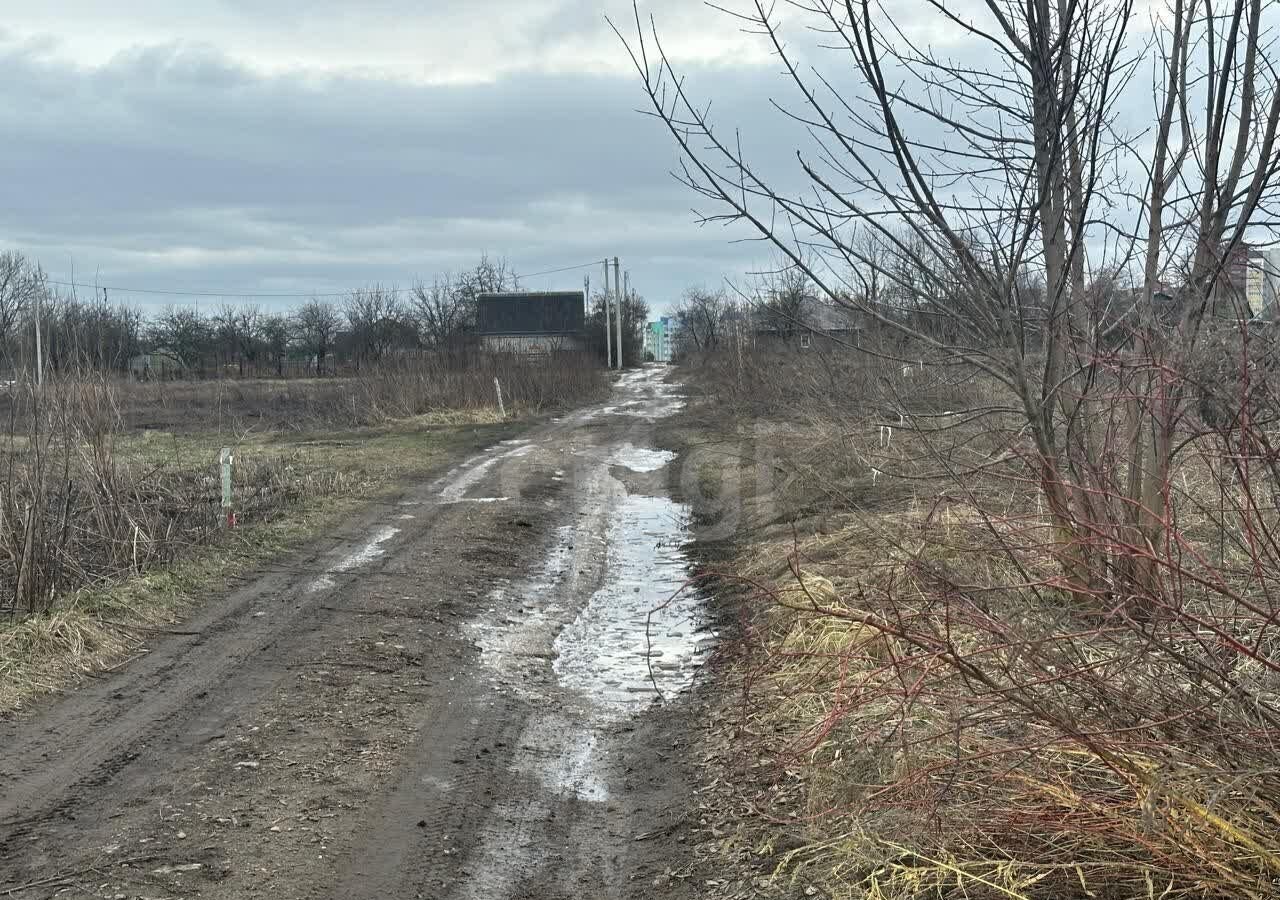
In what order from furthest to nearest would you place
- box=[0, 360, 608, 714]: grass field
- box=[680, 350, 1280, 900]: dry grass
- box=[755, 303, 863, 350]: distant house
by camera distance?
box=[0, 360, 608, 714]: grass field
box=[755, 303, 863, 350]: distant house
box=[680, 350, 1280, 900]: dry grass

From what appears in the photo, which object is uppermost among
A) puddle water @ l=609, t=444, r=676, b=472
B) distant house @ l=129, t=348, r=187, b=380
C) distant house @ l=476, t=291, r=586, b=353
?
distant house @ l=476, t=291, r=586, b=353

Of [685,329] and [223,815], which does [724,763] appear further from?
[685,329]

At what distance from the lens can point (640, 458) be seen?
21000 mm

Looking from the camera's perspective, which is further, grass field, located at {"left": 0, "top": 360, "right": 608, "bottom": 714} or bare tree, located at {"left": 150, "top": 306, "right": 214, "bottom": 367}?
bare tree, located at {"left": 150, "top": 306, "right": 214, "bottom": 367}

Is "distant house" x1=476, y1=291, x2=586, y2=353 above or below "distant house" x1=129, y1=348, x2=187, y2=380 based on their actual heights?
above

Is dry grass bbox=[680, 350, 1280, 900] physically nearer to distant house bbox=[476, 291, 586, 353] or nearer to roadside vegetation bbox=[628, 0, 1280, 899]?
roadside vegetation bbox=[628, 0, 1280, 899]

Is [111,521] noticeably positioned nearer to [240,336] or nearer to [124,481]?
[124,481]

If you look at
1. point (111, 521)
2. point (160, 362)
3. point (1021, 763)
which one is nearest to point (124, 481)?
point (111, 521)

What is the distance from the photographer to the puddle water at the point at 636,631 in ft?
24.1

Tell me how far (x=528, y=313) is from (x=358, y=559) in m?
70.1

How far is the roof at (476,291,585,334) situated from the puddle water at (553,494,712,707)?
6533 centimetres

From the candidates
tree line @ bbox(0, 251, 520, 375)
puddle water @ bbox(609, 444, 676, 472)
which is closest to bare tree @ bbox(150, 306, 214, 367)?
tree line @ bbox(0, 251, 520, 375)

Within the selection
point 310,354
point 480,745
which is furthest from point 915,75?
point 310,354

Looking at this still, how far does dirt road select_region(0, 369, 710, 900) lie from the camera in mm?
4406
